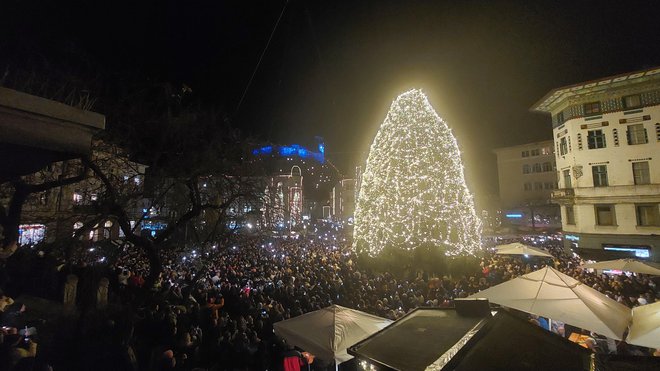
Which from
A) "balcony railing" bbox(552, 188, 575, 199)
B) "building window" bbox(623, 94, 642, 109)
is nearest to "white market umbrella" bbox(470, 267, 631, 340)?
"balcony railing" bbox(552, 188, 575, 199)

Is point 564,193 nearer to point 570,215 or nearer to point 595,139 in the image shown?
point 570,215

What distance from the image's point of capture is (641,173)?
23.2m

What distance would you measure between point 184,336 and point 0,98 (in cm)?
742

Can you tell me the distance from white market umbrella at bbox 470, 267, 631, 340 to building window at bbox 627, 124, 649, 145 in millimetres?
23379

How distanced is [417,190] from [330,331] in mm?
13557

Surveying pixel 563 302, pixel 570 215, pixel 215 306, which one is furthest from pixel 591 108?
pixel 215 306

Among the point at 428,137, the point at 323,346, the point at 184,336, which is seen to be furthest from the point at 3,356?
the point at 428,137

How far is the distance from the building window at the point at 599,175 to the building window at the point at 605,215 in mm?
1726

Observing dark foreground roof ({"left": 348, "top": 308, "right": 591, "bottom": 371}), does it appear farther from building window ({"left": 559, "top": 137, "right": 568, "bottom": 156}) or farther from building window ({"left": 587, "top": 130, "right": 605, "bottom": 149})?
building window ({"left": 559, "top": 137, "right": 568, "bottom": 156})

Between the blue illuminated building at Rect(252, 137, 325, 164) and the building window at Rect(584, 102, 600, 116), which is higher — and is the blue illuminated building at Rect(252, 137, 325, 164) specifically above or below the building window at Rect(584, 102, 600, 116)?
above

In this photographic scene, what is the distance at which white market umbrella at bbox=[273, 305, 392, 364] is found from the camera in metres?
5.91

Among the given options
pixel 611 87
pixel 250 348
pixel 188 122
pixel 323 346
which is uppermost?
pixel 611 87

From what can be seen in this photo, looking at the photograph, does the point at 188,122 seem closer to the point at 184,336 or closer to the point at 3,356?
the point at 184,336

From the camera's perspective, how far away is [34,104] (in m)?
1.74
